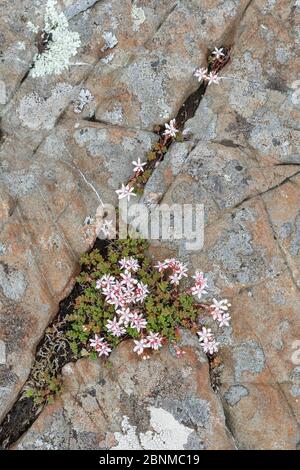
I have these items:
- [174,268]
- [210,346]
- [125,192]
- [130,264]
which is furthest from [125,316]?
[125,192]

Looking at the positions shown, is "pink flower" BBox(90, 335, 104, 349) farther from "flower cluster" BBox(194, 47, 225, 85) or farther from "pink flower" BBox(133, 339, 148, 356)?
"flower cluster" BBox(194, 47, 225, 85)

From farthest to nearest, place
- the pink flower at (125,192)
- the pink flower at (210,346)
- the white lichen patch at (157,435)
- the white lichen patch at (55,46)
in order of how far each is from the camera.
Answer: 1. the white lichen patch at (55,46)
2. the pink flower at (125,192)
3. the pink flower at (210,346)
4. the white lichen patch at (157,435)

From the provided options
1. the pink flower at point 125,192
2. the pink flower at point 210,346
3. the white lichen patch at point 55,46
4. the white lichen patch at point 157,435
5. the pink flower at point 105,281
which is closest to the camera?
the white lichen patch at point 157,435

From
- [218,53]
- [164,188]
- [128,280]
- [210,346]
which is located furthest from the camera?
[218,53]

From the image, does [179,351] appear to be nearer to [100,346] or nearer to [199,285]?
[199,285]

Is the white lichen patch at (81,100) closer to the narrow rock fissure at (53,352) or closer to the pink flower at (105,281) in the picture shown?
the narrow rock fissure at (53,352)

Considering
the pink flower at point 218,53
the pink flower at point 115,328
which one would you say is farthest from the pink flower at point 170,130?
the pink flower at point 115,328
